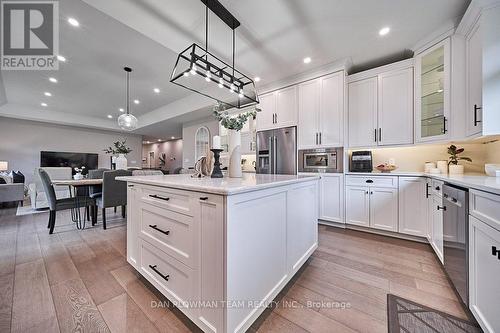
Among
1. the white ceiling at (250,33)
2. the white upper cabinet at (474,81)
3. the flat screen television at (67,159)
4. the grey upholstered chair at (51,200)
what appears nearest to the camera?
the white upper cabinet at (474,81)

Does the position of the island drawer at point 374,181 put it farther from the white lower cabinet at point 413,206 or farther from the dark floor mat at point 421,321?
the dark floor mat at point 421,321

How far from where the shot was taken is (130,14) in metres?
2.11

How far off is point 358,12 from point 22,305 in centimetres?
409

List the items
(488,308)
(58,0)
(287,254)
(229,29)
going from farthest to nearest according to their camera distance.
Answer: (229,29) < (58,0) < (287,254) < (488,308)

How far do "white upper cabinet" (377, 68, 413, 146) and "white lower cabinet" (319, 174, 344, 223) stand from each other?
0.88 metres

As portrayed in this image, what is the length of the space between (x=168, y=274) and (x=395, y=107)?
11.6ft

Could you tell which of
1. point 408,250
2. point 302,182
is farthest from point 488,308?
point 408,250

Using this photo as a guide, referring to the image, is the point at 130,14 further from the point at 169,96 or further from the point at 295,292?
the point at 295,292

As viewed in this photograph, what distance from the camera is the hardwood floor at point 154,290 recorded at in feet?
3.86

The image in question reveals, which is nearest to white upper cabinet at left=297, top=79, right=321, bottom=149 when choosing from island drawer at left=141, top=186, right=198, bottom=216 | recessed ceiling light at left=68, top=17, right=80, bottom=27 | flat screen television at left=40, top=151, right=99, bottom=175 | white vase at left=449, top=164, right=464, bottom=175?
white vase at left=449, top=164, right=464, bottom=175

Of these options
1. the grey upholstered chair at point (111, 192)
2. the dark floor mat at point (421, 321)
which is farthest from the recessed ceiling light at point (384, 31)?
the grey upholstered chair at point (111, 192)

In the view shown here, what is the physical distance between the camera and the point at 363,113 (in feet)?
9.73

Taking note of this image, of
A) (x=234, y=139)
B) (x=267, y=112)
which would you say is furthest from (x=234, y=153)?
(x=267, y=112)

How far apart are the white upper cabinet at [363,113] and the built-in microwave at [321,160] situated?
0.32 m
